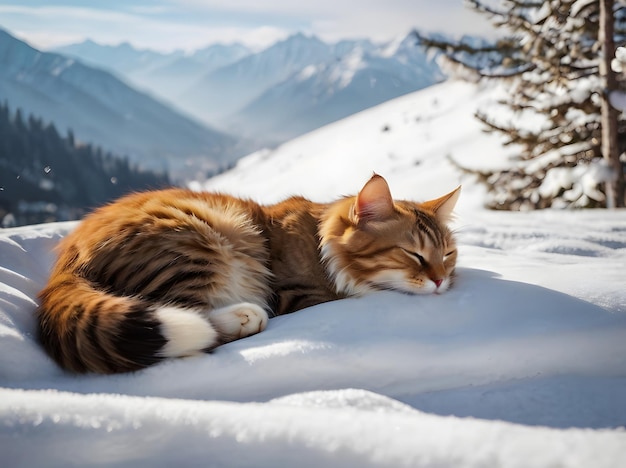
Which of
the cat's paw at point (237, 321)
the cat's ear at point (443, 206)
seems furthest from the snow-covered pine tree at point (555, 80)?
the cat's paw at point (237, 321)

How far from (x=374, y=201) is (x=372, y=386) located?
2.86ft

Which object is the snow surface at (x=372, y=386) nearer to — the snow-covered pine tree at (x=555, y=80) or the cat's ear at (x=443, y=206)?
the cat's ear at (x=443, y=206)

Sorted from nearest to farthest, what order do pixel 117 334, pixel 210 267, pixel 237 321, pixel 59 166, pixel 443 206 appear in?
pixel 117 334 → pixel 237 321 → pixel 210 267 → pixel 443 206 → pixel 59 166

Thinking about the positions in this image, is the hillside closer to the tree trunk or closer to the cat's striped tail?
the tree trunk

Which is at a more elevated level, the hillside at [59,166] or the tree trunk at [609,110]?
the tree trunk at [609,110]

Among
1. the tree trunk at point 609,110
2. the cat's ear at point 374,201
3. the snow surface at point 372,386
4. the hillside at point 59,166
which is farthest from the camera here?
the hillside at point 59,166

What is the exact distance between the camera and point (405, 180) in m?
17.1

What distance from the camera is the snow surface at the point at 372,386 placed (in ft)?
3.39

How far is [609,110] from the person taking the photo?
5.96 meters

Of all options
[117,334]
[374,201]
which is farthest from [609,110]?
[117,334]

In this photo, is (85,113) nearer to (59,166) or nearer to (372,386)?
(59,166)

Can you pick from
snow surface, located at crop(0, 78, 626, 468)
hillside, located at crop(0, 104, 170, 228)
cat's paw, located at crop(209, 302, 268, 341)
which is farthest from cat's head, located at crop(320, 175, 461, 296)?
hillside, located at crop(0, 104, 170, 228)

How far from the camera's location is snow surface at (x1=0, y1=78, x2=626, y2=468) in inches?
40.7

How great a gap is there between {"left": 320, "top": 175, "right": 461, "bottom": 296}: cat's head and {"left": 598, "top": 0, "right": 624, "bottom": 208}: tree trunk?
15.8 feet
